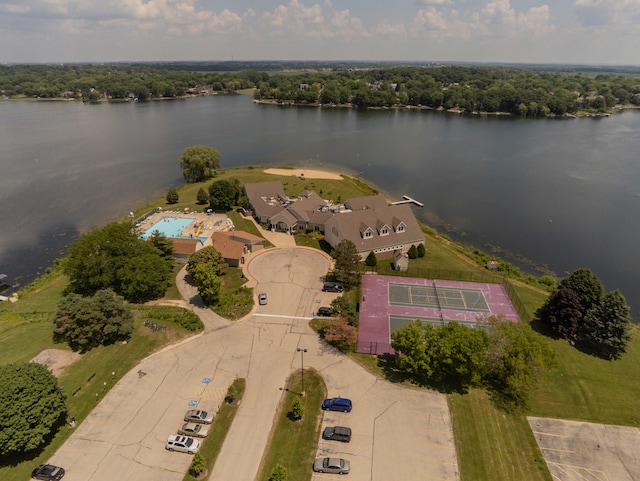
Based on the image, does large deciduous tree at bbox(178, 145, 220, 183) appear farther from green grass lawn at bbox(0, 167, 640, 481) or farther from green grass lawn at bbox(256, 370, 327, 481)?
green grass lawn at bbox(256, 370, 327, 481)

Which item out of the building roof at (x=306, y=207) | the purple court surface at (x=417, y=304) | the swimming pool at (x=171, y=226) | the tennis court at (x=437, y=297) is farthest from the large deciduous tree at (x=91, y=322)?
the building roof at (x=306, y=207)

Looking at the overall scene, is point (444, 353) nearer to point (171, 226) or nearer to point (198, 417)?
point (198, 417)

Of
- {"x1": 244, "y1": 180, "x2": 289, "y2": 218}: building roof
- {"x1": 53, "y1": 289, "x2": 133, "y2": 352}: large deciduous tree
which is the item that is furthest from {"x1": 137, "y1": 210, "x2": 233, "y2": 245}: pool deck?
{"x1": 53, "y1": 289, "x2": 133, "y2": 352}: large deciduous tree

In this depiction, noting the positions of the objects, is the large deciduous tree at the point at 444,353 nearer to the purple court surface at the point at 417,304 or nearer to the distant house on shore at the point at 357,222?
the purple court surface at the point at 417,304

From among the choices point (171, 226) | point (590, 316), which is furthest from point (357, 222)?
point (171, 226)

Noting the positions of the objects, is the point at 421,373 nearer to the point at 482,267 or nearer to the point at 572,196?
the point at 482,267

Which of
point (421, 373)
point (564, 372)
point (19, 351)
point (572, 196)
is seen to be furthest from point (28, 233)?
point (572, 196)
